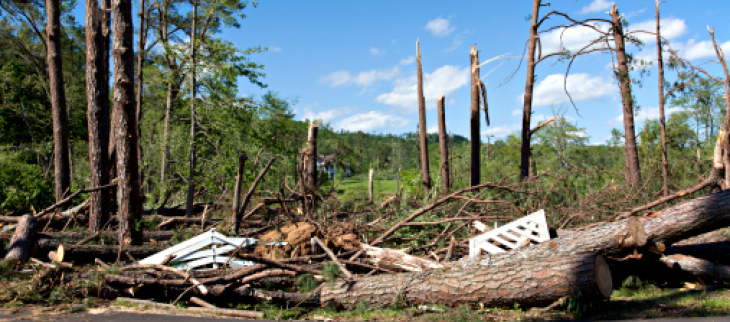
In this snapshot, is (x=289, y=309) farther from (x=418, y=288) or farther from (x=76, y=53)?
(x=76, y=53)

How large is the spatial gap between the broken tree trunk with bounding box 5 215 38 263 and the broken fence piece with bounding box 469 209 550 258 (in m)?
6.84

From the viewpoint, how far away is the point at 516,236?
7.35 metres

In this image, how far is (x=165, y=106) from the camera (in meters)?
17.0

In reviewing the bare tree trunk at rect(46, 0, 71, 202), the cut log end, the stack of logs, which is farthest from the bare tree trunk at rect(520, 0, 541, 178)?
the bare tree trunk at rect(46, 0, 71, 202)

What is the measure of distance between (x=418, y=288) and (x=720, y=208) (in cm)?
404

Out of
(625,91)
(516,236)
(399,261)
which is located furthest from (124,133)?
(625,91)

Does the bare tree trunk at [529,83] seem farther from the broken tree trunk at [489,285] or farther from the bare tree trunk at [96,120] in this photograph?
the bare tree trunk at [96,120]

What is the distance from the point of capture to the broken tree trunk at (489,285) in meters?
5.42

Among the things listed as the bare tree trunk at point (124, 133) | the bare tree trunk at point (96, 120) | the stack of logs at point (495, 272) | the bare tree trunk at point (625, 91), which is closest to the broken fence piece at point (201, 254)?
the stack of logs at point (495, 272)

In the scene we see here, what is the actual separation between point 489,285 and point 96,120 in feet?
27.8

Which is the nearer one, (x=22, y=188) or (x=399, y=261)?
(x=399, y=261)

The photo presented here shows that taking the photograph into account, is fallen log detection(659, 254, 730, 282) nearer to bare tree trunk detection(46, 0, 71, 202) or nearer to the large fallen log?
the large fallen log

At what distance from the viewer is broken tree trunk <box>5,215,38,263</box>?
7.35 metres

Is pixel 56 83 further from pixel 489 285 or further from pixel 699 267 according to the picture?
pixel 699 267
